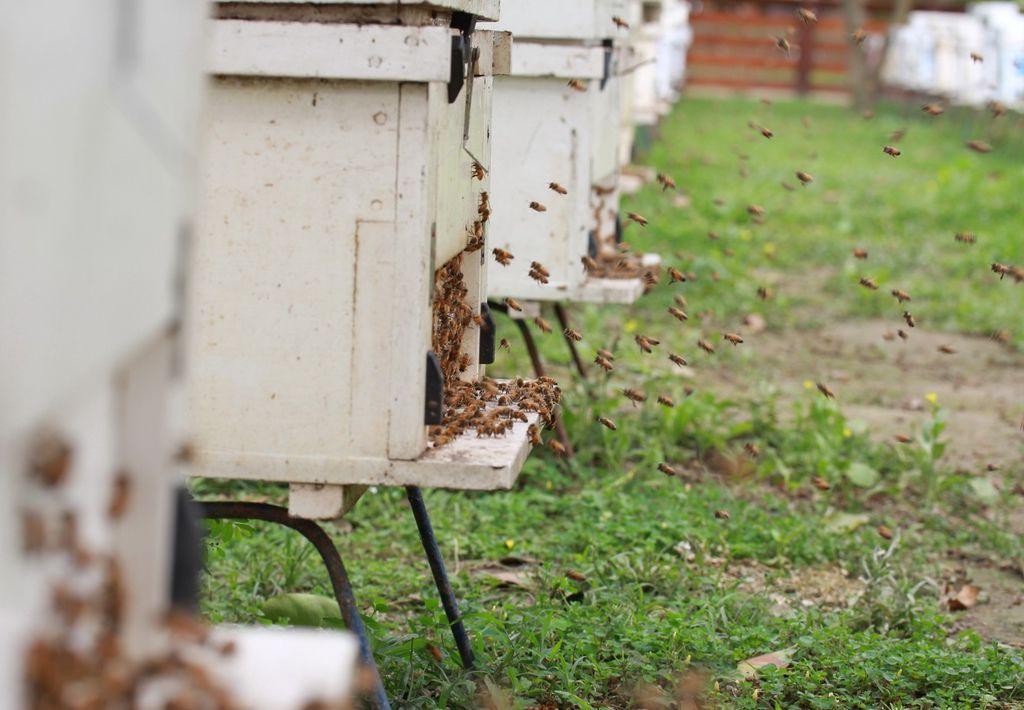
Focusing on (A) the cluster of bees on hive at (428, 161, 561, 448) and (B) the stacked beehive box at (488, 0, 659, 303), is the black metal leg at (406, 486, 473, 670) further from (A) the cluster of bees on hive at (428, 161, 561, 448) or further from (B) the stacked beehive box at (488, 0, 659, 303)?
(B) the stacked beehive box at (488, 0, 659, 303)

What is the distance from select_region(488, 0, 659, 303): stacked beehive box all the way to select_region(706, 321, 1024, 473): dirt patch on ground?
177 centimetres

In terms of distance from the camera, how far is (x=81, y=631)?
1.27 metres

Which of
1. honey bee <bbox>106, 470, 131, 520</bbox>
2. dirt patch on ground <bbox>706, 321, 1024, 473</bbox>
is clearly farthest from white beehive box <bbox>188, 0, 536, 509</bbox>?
dirt patch on ground <bbox>706, 321, 1024, 473</bbox>

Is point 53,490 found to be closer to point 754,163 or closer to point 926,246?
point 926,246

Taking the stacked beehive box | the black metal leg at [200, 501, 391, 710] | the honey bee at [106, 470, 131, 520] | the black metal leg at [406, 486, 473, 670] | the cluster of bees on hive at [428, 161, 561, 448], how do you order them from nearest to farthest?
the honey bee at [106, 470, 131, 520]
the black metal leg at [200, 501, 391, 710]
the cluster of bees on hive at [428, 161, 561, 448]
the black metal leg at [406, 486, 473, 670]
the stacked beehive box

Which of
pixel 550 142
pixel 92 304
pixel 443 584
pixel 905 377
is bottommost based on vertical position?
pixel 905 377

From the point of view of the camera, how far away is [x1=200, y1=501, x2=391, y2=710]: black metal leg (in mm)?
2996

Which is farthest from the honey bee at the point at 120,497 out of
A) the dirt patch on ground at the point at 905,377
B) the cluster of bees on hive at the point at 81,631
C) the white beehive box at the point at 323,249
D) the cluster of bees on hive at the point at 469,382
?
the dirt patch on ground at the point at 905,377

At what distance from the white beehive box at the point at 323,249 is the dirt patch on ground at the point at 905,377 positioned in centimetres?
403

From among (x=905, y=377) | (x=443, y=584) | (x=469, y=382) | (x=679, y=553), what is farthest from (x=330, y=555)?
(x=905, y=377)

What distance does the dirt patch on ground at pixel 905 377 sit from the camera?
672 centimetres

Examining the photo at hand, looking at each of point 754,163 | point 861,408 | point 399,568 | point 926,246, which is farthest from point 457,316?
point 754,163

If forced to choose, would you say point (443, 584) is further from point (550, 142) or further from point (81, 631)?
point (81, 631)

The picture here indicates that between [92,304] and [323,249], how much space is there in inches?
61.9
